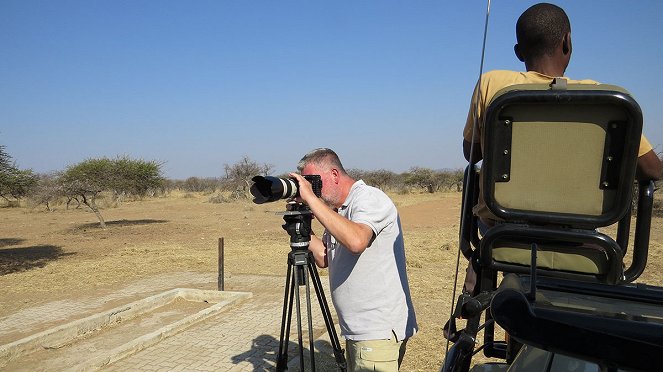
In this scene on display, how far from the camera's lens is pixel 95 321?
5871mm

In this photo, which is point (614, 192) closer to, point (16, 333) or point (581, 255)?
point (581, 255)

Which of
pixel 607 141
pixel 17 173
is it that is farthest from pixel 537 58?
pixel 17 173

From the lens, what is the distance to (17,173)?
18.3m

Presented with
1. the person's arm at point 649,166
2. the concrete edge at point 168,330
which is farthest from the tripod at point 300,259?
the concrete edge at point 168,330

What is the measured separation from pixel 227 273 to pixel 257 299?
2725 mm

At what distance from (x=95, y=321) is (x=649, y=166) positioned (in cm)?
620

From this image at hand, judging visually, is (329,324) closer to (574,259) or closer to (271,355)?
(574,259)

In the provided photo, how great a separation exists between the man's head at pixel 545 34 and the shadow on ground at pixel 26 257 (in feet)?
39.3

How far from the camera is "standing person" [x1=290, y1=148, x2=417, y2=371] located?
2.31 metres

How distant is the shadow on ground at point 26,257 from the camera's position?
11047 millimetres

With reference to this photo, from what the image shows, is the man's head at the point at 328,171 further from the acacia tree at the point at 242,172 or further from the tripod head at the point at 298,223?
the acacia tree at the point at 242,172

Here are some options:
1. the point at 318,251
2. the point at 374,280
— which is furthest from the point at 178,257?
the point at 374,280

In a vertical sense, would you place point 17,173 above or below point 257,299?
above

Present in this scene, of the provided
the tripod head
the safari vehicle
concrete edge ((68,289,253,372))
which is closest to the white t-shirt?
the tripod head
